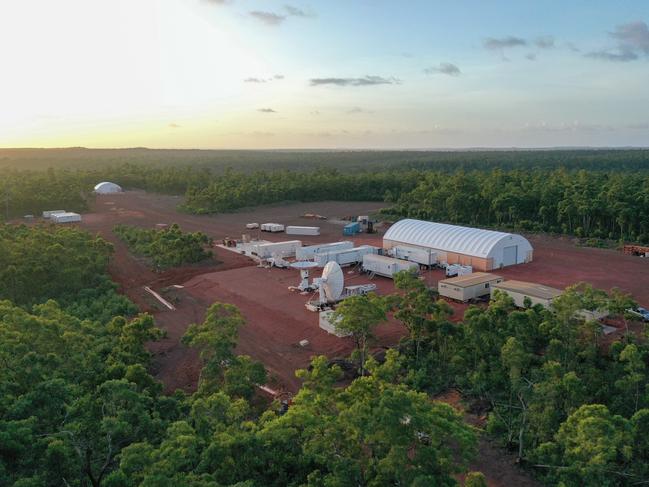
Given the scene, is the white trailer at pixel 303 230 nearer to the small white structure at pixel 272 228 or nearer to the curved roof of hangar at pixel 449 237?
the small white structure at pixel 272 228

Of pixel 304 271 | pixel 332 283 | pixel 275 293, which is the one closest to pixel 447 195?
pixel 304 271

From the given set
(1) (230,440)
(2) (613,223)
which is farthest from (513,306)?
(2) (613,223)

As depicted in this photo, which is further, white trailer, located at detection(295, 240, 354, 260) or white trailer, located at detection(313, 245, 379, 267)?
white trailer, located at detection(295, 240, 354, 260)

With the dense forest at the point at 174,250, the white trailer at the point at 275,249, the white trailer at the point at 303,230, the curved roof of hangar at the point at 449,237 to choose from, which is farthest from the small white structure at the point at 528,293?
the white trailer at the point at 303,230

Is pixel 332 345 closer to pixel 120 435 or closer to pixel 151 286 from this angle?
pixel 120 435

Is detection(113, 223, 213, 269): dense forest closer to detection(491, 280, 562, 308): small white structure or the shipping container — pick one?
the shipping container

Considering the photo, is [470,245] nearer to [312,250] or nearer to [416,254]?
[416,254]

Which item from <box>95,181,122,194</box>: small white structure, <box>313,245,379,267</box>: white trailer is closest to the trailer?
<box>313,245,379,267</box>: white trailer
